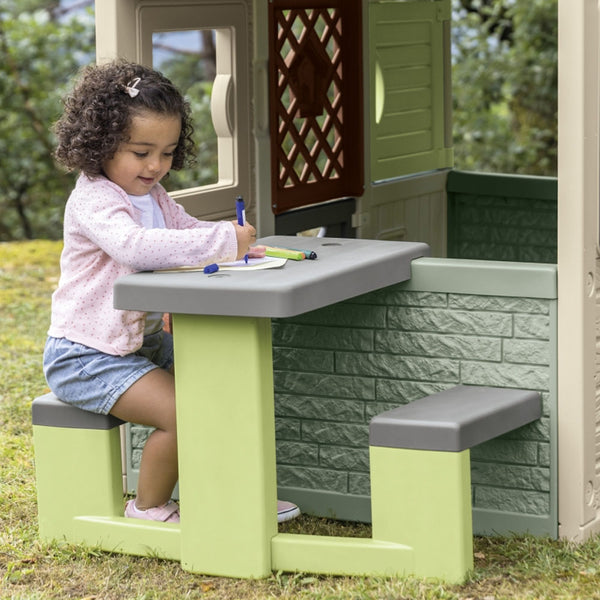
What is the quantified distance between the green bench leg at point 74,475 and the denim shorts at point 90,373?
4.0 inches

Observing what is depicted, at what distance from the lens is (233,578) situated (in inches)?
129

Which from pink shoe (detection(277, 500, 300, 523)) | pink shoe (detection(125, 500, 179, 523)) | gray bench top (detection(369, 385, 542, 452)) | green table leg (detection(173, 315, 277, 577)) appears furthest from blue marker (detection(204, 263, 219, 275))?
pink shoe (detection(277, 500, 300, 523))

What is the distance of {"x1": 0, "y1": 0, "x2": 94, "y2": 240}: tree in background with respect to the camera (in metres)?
10.5

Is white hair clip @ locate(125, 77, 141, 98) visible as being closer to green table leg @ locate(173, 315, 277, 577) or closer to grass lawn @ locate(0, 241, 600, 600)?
green table leg @ locate(173, 315, 277, 577)

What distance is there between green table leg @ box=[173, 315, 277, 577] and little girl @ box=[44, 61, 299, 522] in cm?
18

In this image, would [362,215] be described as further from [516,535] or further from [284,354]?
[516,535]

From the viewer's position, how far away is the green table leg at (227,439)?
125 inches

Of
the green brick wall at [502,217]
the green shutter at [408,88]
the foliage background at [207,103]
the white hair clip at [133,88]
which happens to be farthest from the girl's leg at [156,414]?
the foliage background at [207,103]

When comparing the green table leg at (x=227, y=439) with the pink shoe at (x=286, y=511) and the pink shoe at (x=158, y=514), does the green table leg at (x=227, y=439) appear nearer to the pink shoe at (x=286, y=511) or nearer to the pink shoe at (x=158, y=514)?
the pink shoe at (x=158, y=514)

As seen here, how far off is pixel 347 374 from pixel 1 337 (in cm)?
301

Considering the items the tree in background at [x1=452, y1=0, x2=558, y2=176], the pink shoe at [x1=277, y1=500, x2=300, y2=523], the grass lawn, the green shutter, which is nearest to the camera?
the grass lawn

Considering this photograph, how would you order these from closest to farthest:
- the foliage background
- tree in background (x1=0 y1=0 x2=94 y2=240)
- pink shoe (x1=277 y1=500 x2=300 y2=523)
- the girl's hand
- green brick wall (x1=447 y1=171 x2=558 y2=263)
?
the girl's hand
pink shoe (x1=277 y1=500 x2=300 y2=523)
green brick wall (x1=447 y1=171 x2=558 y2=263)
the foliage background
tree in background (x1=0 y1=0 x2=94 y2=240)

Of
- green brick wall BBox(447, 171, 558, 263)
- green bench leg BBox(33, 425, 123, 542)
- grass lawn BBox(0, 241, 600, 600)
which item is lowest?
grass lawn BBox(0, 241, 600, 600)

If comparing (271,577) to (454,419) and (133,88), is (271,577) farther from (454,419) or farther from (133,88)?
(133,88)
